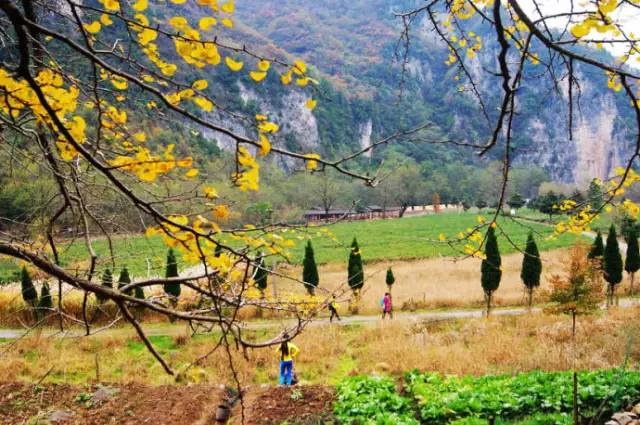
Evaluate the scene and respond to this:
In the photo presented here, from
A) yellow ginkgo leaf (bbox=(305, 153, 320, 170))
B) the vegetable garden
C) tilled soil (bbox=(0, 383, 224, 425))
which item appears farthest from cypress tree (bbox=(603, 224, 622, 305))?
yellow ginkgo leaf (bbox=(305, 153, 320, 170))

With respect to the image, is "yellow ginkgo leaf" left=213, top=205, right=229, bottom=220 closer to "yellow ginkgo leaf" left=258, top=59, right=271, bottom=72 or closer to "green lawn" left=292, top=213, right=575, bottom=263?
"yellow ginkgo leaf" left=258, top=59, right=271, bottom=72

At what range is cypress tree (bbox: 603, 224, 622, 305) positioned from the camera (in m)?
15.6

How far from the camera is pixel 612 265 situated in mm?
15883

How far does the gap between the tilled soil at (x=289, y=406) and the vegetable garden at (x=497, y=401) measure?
0.24 meters

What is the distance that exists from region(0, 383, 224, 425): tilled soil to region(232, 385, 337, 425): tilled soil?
667mm

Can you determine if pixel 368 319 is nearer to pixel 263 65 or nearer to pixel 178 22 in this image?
pixel 263 65

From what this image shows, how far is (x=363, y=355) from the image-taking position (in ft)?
34.4

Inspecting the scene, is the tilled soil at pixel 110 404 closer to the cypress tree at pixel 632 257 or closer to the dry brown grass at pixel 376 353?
the dry brown grass at pixel 376 353

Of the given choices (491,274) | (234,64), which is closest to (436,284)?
(491,274)

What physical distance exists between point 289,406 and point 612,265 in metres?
13.8

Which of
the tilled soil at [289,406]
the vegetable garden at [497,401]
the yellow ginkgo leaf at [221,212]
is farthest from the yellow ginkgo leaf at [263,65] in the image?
the tilled soil at [289,406]

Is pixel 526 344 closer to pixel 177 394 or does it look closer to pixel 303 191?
pixel 177 394

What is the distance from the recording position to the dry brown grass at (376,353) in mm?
8992

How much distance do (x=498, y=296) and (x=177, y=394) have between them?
1313 cm
